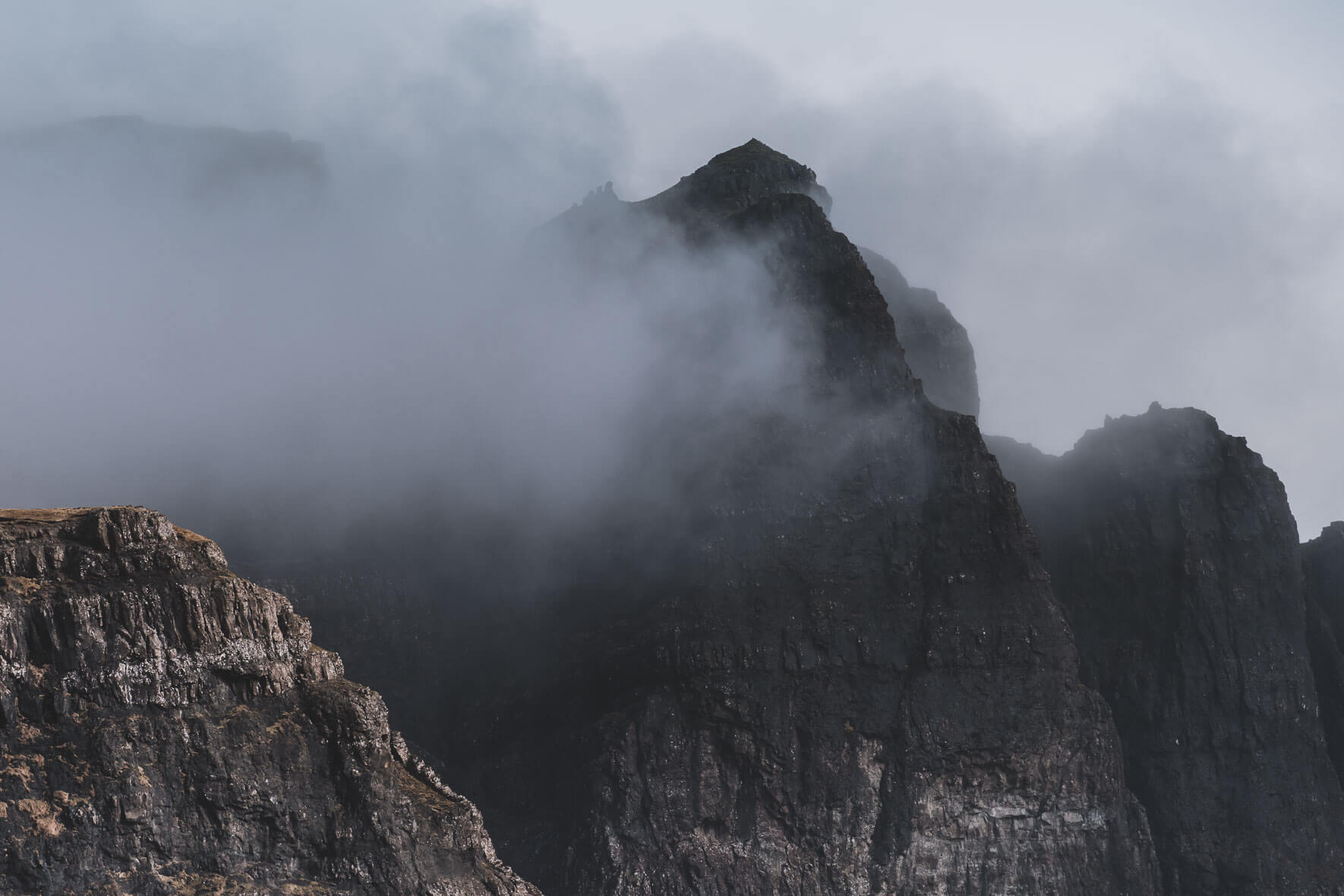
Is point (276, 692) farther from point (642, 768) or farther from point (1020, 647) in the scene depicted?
point (1020, 647)

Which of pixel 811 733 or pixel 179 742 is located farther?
pixel 811 733

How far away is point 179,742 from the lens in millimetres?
126062

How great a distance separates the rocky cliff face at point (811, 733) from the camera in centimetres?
17912

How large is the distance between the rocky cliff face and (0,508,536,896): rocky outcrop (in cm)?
4508

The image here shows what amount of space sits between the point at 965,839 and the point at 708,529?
146ft

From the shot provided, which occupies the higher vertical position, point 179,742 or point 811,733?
point 811,733

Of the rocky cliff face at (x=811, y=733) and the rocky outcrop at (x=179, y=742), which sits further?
the rocky cliff face at (x=811, y=733)

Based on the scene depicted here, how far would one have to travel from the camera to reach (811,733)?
186 m

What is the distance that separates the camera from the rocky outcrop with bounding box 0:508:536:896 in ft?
397

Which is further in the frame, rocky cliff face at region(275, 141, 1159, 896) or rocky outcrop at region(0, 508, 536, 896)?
rocky cliff face at region(275, 141, 1159, 896)

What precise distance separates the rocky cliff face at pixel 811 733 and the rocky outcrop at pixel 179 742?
45080 mm

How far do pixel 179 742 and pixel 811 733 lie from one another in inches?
3112

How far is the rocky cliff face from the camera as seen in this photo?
179 m

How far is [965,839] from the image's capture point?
604 feet
